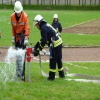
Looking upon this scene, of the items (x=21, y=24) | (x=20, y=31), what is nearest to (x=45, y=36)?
(x=21, y=24)

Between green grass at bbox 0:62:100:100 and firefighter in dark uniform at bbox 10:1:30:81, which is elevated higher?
firefighter in dark uniform at bbox 10:1:30:81

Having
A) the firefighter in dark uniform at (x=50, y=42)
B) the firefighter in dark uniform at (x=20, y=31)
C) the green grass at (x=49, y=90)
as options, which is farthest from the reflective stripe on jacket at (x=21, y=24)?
the green grass at (x=49, y=90)

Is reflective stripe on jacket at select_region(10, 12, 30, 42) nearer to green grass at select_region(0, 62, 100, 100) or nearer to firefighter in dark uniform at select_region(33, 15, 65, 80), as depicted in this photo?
firefighter in dark uniform at select_region(33, 15, 65, 80)

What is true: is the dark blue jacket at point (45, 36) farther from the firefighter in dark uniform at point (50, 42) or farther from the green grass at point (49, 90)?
the green grass at point (49, 90)

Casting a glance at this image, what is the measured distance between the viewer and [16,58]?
387 inches

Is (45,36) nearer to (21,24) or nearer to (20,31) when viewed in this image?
(21,24)

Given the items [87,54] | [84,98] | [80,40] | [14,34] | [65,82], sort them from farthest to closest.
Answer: [80,40]
[87,54]
[14,34]
[65,82]
[84,98]

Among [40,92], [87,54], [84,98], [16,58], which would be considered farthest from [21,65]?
[87,54]

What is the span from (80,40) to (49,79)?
14195mm

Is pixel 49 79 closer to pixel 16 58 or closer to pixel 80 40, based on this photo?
pixel 16 58

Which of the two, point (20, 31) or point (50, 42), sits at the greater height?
point (20, 31)

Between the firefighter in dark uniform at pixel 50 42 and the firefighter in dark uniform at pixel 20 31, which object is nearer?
the firefighter in dark uniform at pixel 50 42

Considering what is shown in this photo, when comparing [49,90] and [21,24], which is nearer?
[49,90]

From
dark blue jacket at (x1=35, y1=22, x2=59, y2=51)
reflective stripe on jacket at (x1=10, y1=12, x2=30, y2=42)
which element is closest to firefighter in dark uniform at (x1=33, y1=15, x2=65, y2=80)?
dark blue jacket at (x1=35, y1=22, x2=59, y2=51)
